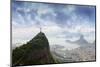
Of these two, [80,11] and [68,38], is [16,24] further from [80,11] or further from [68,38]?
[80,11]

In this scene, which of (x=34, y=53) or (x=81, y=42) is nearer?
(x=34, y=53)

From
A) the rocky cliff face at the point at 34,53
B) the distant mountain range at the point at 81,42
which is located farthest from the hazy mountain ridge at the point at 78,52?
the rocky cliff face at the point at 34,53

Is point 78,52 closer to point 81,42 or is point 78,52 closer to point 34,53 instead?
point 81,42

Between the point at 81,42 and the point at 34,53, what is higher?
the point at 81,42

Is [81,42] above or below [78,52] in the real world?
above

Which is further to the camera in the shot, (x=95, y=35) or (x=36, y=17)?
(x=95, y=35)

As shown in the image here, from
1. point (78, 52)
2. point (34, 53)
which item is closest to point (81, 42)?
point (78, 52)
